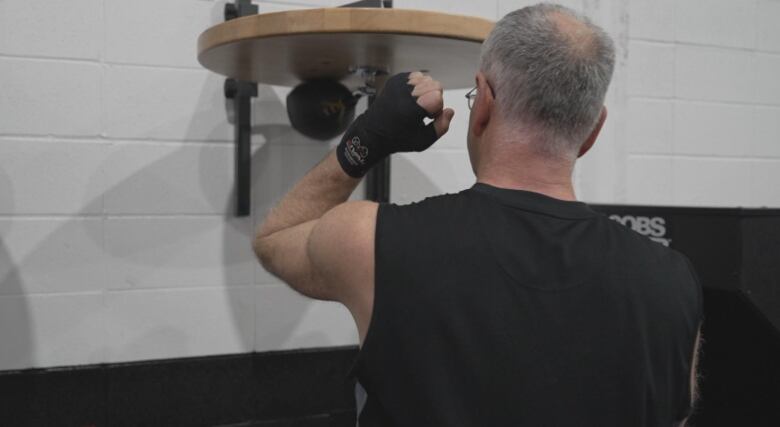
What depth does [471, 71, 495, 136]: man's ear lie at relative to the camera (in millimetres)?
871

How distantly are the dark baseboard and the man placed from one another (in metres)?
1.05

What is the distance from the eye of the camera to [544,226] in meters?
0.82

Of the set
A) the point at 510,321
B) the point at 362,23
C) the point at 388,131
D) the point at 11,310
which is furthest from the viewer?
the point at 11,310

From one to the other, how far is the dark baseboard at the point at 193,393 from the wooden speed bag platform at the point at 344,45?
29.2 inches

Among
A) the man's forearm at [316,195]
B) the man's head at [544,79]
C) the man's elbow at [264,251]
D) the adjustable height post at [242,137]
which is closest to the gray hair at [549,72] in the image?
the man's head at [544,79]

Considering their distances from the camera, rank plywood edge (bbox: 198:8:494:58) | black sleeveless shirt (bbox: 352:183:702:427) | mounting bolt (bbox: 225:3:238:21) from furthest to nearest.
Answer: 1. mounting bolt (bbox: 225:3:238:21)
2. plywood edge (bbox: 198:8:494:58)
3. black sleeveless shirt (bbox: 352:183:702:427)

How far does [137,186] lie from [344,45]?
762 millimetres

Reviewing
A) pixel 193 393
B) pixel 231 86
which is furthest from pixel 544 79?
pixel 193 393

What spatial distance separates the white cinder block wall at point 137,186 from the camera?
168 centimetres

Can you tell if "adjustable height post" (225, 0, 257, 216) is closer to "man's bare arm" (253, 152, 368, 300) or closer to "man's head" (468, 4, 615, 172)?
"man's bare arm" (253, 152, 368, 300)

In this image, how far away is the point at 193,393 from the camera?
1.81 m

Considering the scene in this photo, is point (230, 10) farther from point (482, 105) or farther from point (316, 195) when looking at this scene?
point (482, 105)

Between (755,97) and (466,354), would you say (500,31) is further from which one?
(755,97)

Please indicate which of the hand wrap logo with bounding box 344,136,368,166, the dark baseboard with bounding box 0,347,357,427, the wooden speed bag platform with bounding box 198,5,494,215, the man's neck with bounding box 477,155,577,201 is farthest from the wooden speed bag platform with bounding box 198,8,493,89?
the dark baseboard with bounding box 0,347,357,427
